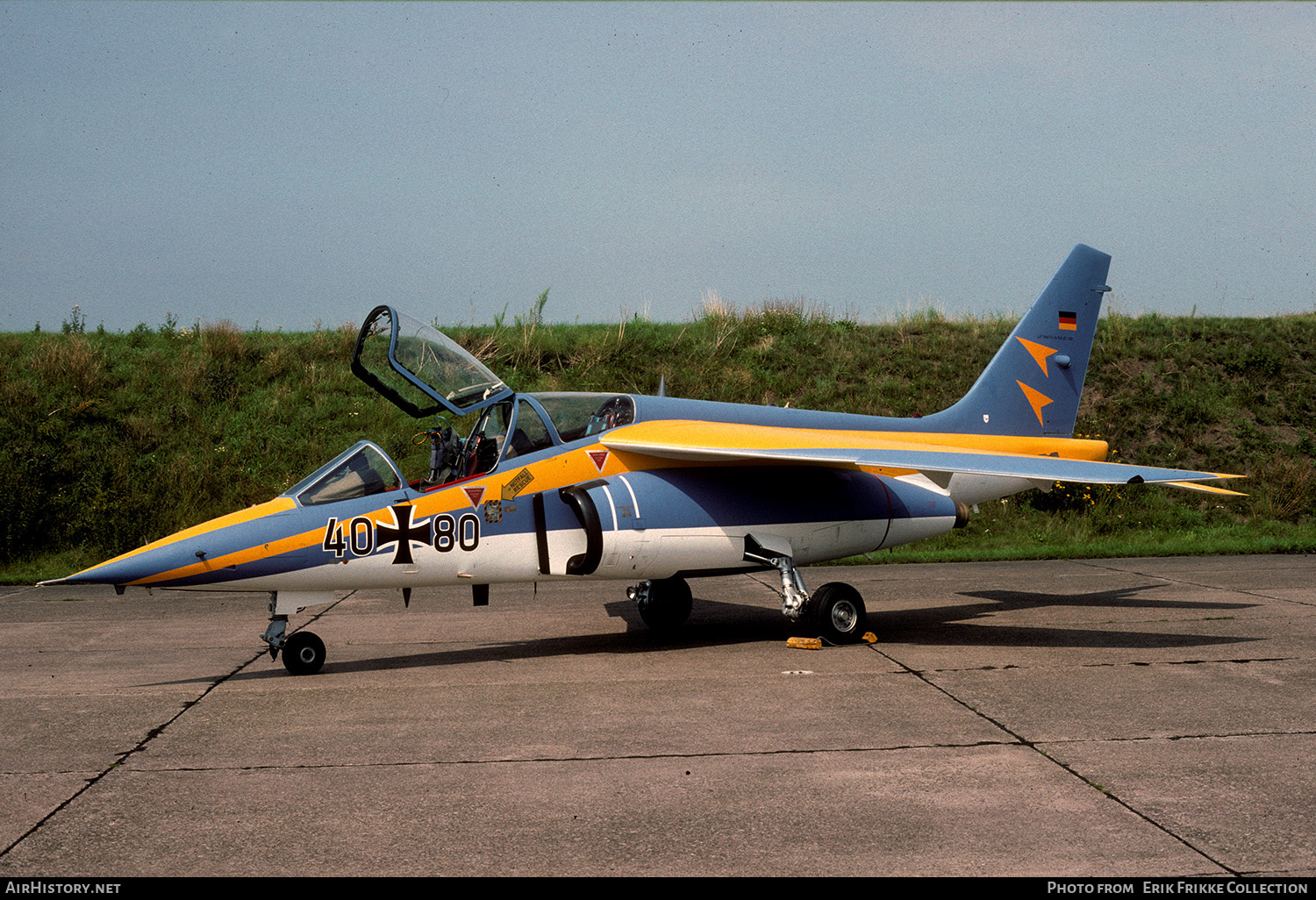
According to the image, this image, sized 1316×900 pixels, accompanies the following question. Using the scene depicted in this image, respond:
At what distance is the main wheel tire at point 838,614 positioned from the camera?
31.7 feet

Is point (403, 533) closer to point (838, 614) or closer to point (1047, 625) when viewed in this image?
point (838, 614)

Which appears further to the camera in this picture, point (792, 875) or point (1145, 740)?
point (1145, 740)

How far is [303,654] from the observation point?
8828 millimetres

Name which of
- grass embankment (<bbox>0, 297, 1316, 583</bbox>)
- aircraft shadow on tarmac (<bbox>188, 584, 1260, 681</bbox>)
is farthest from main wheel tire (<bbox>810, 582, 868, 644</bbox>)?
grass embankment (<bbox>0, 297, 1316, 583</bbox>)

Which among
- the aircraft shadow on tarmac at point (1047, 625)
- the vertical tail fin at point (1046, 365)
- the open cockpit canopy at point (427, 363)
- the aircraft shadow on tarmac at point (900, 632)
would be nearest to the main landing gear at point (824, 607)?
the aircraft shadow on tarmac at point (900, 632)

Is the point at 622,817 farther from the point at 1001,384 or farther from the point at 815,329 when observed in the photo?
the point at 815,329

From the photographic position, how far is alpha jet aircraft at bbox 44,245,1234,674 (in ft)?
27.9

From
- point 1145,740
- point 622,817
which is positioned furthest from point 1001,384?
point 622,817

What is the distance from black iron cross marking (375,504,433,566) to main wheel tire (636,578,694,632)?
3.10 meters

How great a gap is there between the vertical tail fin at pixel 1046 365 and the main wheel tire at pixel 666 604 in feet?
13.6

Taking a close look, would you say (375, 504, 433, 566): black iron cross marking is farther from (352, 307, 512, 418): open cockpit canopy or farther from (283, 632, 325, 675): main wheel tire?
(352, 307, 512, 418): open cockpit canopy

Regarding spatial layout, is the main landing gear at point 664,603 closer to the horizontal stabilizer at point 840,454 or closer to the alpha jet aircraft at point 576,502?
the alpha jet aircraft at point 576,502

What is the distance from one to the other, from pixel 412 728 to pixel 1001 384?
29.6ft

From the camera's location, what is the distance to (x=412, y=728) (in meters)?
6.84
